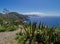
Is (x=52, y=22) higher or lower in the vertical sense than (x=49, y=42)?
higher

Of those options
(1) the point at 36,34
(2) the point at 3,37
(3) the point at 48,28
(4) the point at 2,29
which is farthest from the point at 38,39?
(4) the point at 2,29

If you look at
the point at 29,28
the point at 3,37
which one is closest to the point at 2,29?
the point at 3,37

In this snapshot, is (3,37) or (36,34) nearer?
(36,34)

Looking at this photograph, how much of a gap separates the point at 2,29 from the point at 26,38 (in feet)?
8.49

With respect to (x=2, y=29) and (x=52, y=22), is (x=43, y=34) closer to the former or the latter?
(x=52, y=22)

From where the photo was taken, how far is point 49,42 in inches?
248

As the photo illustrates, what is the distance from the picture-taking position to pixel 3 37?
745cm

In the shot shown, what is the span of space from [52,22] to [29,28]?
3.27 ft

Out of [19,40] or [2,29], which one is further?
[2,29]

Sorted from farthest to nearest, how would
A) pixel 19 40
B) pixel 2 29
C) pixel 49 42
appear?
1. pixel 2 29
2. pixel 19 40
3. pixel 49 42

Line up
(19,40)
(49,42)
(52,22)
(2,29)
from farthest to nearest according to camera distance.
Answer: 1. (2,29)
2. (52,22)
3. (19,40)
4. (49,42)

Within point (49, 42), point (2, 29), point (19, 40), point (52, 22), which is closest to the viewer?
point (49, 42)

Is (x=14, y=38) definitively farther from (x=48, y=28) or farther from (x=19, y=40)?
(x=48, y=28)

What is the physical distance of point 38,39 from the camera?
21.8ft
